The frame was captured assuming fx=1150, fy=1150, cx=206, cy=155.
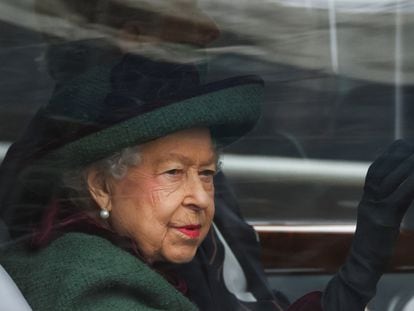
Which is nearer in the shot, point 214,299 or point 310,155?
point 310,155

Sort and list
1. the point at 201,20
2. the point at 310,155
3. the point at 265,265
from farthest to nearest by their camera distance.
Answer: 1. the point at 265,265
2. the point at 310,155
3. the point at 201,20

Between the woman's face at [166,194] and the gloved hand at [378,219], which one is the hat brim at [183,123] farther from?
the gloved hand at [378,219]

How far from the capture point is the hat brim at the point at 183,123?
208 centimetres

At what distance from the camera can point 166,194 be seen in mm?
2154

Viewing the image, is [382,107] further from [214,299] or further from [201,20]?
[214,299]

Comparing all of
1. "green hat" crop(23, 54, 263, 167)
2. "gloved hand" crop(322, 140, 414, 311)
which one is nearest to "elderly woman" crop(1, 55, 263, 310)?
"green hat" crop(23, 54, 263, 167)

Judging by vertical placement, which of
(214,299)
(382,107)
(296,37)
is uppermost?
(296,37)

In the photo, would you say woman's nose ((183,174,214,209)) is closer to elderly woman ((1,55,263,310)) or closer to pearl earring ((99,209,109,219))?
elderly woman ((1,55,263,310))

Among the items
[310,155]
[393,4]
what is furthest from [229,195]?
[393,4]

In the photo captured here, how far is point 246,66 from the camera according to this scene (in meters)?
2.06

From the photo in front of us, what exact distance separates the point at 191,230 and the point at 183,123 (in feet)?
0.76

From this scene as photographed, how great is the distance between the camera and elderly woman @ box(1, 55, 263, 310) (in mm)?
2061

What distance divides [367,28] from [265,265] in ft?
1.95

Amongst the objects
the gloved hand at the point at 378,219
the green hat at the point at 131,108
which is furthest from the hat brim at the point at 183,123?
the gloved hand at the point at 378,219
